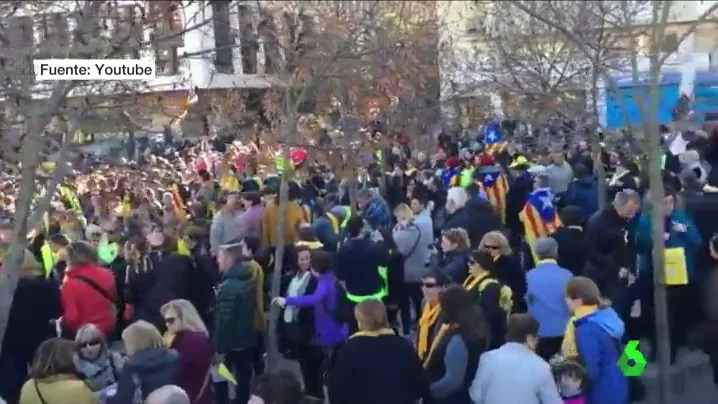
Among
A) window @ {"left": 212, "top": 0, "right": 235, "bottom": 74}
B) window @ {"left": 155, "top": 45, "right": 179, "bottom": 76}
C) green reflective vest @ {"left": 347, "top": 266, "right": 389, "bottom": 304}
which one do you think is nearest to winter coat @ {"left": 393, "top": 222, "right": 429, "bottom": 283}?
green reflective vest @ {"left": 347, "top": 266, "right": 389, "bottom": 304}

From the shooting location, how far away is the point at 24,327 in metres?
8.43

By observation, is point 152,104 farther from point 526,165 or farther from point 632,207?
point 526,165

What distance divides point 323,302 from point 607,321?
2847mm

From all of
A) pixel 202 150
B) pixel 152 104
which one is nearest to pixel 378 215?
pixel 152 104

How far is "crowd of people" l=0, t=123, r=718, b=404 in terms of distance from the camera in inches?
251

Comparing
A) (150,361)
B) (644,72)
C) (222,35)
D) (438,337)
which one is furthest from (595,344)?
(644,72)

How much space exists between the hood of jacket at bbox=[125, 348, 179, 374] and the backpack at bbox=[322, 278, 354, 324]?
274cm

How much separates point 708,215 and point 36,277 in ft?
20.1

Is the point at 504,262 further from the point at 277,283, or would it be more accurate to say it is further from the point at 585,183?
the point at 585,183

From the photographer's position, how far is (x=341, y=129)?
16172 mm

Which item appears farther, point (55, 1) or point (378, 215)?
point (378, 215)

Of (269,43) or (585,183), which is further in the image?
(585,183)

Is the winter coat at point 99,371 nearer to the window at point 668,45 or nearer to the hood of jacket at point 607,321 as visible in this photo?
the hood of jacket at point 607,321

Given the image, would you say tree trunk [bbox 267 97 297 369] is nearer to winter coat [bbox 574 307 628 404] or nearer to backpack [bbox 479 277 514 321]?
backpack [bbox 479 277 514 321]
